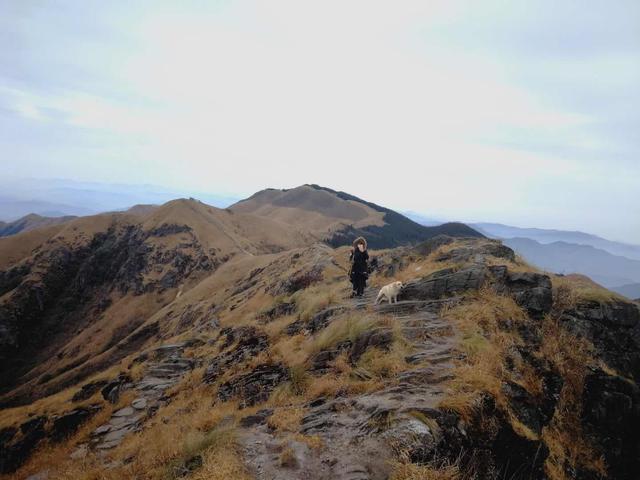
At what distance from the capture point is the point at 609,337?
11484mm

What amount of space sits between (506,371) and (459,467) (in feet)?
9.69

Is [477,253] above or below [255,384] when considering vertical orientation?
above

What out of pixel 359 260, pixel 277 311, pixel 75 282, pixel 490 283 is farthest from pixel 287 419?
pixel 75 282

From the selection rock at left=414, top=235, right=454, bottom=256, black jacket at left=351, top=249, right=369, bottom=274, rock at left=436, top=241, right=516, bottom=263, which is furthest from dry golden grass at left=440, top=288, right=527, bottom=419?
rock at left=414, top=235, right=454, bottom=256

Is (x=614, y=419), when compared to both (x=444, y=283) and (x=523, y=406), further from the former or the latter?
(x=444, y=283)

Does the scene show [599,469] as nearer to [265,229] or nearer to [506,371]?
[506,371]

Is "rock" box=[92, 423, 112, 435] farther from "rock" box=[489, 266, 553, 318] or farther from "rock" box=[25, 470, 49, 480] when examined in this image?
"rock" box=[489, 266, 553, 318]

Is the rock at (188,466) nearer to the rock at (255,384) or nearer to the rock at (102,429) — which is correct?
the rock at (255,384)

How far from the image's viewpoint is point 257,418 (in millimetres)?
8578

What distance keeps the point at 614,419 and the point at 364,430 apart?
7.76 m

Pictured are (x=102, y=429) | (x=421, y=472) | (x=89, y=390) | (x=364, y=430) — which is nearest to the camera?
(x=421, y=472)

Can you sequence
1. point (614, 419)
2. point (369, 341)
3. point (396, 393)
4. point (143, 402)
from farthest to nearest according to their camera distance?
1. point (143, 402)
2. point (369, 341)
3. point (614, 419)
4. point (396, 393)

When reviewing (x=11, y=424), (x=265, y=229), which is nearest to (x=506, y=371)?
(x=11, y=424)

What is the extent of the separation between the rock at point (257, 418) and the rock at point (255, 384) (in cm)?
145
